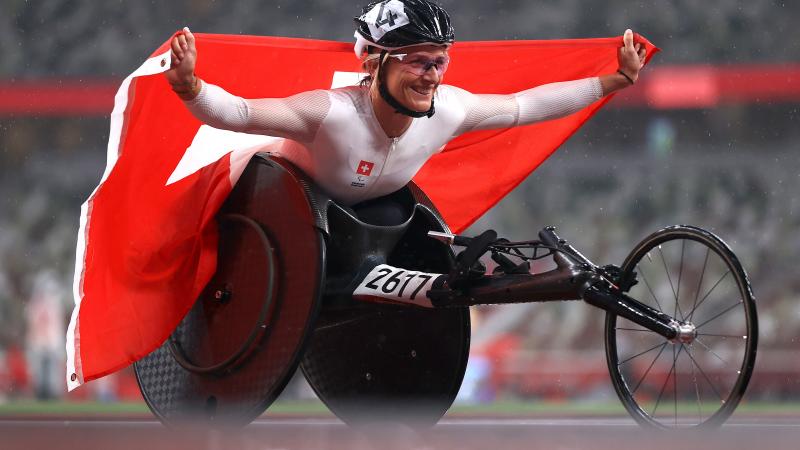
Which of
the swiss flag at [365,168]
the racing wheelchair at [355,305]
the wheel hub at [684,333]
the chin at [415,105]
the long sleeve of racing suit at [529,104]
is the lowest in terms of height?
the wheel hub at [684,333]

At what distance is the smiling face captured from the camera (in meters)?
3.49

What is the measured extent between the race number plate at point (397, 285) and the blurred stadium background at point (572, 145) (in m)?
4.72

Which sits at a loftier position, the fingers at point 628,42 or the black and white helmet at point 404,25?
the fingers at point 628,42

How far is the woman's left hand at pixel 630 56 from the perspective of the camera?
12.3 ft

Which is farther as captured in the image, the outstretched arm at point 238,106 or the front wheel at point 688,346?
the front wheel at point 688,346

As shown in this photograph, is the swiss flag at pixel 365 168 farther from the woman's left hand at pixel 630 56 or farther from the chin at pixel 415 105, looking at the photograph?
the woman's left hand at pixel 630 56

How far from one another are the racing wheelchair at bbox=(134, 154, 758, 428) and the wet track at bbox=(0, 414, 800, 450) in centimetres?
7


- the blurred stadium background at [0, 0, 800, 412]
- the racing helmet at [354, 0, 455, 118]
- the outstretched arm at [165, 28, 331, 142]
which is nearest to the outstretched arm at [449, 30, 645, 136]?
the racing helmet at [354, 0, 455, 118]

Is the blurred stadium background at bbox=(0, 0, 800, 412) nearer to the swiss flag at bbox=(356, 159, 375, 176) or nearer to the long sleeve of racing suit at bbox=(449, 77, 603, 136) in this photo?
the long sleeve of racing suit at bbox=(449, 77, 603, 136)

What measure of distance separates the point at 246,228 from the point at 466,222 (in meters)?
0.97

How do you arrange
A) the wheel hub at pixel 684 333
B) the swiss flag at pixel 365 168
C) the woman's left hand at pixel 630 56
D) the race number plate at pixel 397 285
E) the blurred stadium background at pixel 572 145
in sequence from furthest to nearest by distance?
the blurred stadium background at pixel 572 145
the woman's left hand at pixel 630 56
the swiss flag at pixel 365 168
the race number plate at pixel 397 285
the wheel hub at pixel 684 333

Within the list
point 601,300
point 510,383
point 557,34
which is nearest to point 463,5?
point 557,34

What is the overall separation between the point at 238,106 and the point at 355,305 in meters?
0.68

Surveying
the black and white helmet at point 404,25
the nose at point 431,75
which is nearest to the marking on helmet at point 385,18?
the black and white helmet at point 404,25
